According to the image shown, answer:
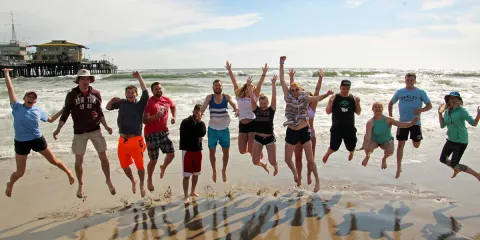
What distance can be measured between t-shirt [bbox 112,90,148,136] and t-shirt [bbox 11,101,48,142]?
1.28 meters

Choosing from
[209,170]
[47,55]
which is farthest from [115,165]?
[47,55]

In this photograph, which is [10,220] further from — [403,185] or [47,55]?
[47,55]

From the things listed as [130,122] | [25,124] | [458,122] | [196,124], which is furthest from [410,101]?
[25,124]

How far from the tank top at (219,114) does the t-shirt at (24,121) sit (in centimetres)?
296

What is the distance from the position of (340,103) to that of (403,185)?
2.19 m

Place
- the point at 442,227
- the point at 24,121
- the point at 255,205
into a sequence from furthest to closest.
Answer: the point at 255,205 → the point at 24,121 → the point at 442,227

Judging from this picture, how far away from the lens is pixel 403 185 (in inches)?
286

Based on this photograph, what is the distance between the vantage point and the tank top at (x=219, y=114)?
6.75 m

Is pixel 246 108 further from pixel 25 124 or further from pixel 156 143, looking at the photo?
pixel 25 124

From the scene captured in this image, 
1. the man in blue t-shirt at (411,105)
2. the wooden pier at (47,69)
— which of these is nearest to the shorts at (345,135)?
the man in blue t-shirt at (411,105)

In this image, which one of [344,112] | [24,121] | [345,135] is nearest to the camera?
[24,121]

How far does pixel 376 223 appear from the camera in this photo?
5.45m

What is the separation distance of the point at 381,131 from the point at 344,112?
3.19 feet

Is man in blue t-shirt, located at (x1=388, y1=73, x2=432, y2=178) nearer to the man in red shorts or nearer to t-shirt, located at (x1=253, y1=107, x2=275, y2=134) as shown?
t-shirt, located at (x1=253, y1=107, x2=275, y2=134)
